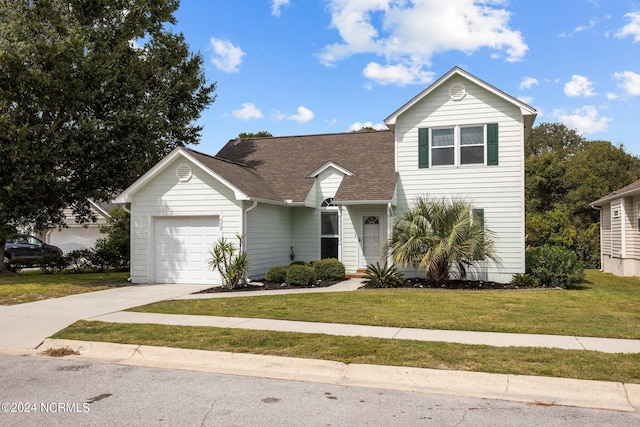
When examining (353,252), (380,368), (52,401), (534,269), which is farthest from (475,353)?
(353,252)

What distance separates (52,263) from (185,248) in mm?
9356

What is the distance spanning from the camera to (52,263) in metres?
22.5

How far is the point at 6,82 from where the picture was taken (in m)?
16.2

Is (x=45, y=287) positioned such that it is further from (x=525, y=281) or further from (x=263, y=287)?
(x=525, y=281)

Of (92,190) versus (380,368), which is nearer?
(380,368)

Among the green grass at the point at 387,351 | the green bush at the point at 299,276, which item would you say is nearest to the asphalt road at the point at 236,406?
the green grass at the point at 387,351

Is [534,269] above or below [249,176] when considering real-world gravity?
below

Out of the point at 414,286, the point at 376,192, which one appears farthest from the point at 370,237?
the point at 414,286

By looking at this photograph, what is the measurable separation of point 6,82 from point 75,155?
3185 millimetres

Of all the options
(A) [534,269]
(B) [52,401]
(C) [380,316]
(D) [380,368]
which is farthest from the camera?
→ (A) [534,269]

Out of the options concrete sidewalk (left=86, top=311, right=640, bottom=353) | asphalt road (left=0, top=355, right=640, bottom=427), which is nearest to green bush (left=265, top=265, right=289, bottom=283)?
concrete sidewalk (left=86, top=311, right=640, bottom=353)

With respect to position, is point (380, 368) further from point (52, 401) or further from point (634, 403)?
point (52, 401)

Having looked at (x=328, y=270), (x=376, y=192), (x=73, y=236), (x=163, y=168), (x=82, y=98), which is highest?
(x=82, y=98)

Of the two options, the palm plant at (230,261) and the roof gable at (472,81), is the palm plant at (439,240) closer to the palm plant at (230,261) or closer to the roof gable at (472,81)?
the roof gable at (472,81)
